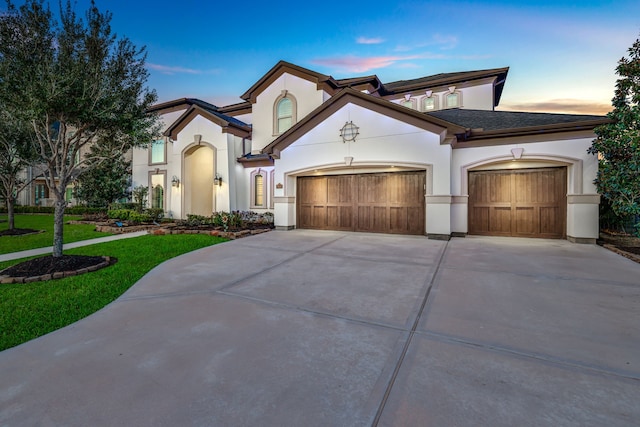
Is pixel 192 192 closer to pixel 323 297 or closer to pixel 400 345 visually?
pixel 323 297

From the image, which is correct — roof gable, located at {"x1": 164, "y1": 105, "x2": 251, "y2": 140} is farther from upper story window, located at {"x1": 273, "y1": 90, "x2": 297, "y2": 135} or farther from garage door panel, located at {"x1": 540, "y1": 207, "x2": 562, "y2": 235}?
garage door panel, located at {"x1": 540, "y1": 207, "x2": 562, "y2": 235}

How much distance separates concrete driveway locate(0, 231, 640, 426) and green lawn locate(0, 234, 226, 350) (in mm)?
282

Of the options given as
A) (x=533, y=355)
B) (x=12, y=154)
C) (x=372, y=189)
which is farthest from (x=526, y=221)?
(x=12, y=154)

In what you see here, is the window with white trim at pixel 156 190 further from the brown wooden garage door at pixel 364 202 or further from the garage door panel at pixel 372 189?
the garage door panel at pixel 372 189

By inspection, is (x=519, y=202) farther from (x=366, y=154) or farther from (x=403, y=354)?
(x=403, y=354)

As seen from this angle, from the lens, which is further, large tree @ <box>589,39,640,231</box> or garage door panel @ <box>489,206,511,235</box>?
garage door panel @ <box>489,206,511,235</box>

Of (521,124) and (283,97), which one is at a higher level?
(283,97)

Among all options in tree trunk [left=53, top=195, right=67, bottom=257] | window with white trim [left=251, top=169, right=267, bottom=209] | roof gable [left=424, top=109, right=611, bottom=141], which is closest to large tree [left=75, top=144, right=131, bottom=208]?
window with white trim [left=251, top=169, right=267, bottom=209]

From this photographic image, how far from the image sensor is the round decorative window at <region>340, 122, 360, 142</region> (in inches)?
421

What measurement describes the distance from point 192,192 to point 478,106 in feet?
56.8

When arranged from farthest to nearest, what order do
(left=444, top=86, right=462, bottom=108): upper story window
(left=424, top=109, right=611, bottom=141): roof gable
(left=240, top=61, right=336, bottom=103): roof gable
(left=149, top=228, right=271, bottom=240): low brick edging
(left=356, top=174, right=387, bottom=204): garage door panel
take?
(left=444, top=86, right=462, bottom=108): upper story window → (left=240, top=61, right=336, bottom=103): roof gable → (left=356, top=174, right=387, bottom=204): garage door panel → (left=149, top=228, right=271, bottom=240): low brick edging → (left=424, top=109, right=611, bottom=141): roof gable

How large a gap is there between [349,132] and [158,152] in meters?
13.0

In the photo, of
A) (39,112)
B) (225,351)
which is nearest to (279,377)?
(225,351)

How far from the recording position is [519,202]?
32.5 feet
